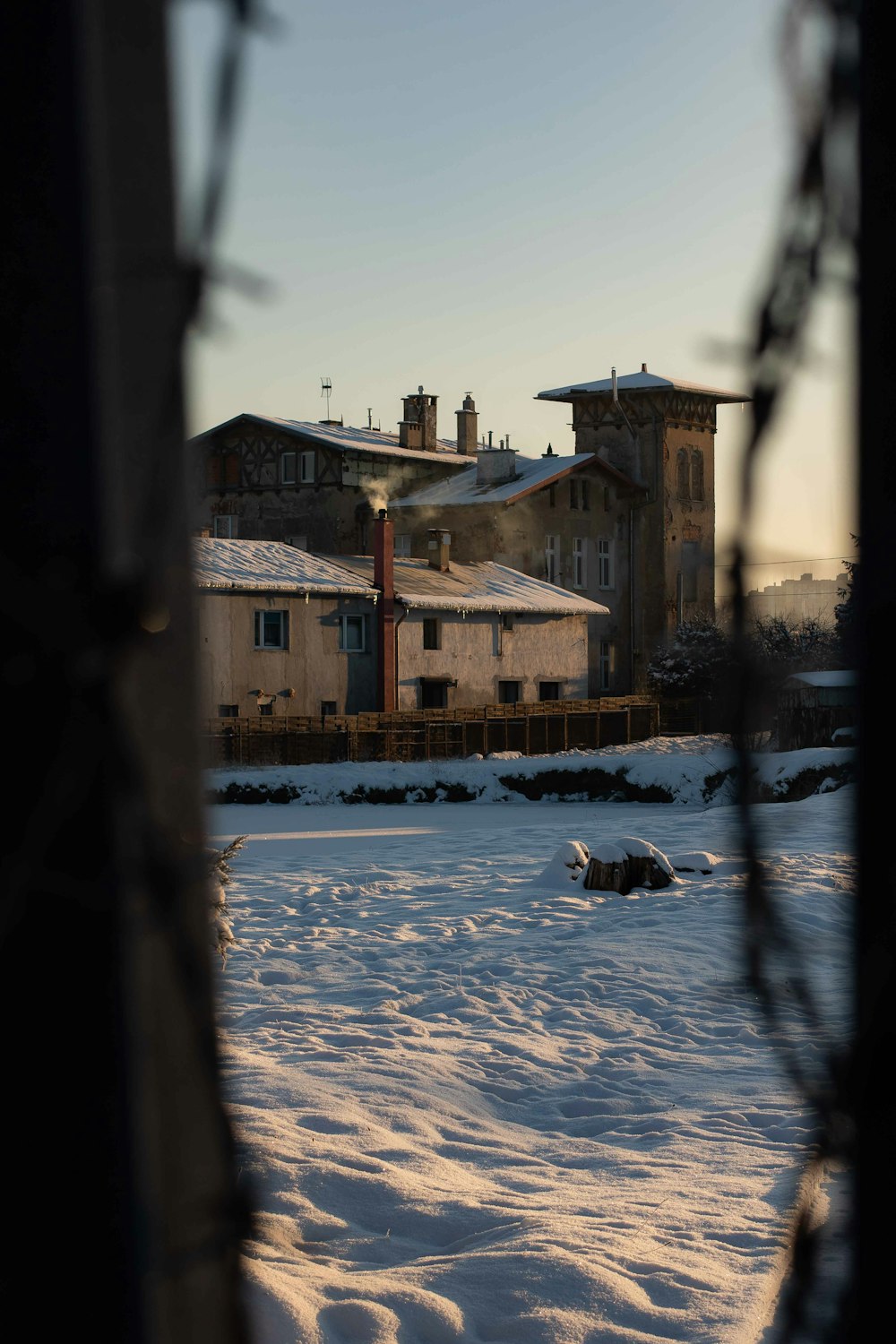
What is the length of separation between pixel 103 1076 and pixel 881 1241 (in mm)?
749

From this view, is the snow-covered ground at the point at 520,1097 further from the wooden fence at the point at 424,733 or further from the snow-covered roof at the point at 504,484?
the snow-covered roof at the point at 504,484

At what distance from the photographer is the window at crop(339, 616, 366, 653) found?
36.3 metres

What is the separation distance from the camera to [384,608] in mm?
36656

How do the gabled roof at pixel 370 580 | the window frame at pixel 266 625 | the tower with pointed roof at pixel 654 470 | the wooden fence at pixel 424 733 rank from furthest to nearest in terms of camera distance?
1. the tower with pointed roof at pixel 654 470
2. the window frame at pixel 266 625
3. the gabled roof at pixel 370 580
4. the wooden fence at pixel 424 733

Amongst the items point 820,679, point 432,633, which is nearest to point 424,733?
point 432,633

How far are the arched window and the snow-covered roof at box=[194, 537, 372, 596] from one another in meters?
16.8

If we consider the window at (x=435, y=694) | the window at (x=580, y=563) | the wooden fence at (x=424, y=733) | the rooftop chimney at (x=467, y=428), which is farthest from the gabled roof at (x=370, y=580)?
the rooftop chimney at (x=467, y=428)

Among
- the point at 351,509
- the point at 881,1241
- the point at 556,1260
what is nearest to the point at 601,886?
the point at 556,1260

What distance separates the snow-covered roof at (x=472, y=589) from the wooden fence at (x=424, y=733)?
395 cm

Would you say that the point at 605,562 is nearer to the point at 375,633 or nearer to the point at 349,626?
the point at 375,633

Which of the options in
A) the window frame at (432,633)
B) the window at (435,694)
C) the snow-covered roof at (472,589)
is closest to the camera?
the snow-covered roof at (472,589)

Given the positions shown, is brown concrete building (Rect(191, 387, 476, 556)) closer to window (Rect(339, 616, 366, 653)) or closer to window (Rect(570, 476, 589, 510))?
window (Rect(570, 476, 589, 510))

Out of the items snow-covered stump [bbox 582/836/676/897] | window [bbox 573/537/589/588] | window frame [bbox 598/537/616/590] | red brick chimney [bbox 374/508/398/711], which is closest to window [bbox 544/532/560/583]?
window [bbox 573/537/589/588]

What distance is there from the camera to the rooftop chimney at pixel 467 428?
54.9 meters
